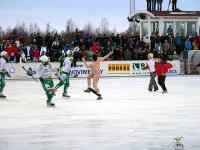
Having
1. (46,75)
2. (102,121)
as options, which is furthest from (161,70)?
(102,121)

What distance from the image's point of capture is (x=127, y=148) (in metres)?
10.8

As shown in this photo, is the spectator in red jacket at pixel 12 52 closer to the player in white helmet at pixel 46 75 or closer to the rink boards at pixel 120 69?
the rink boards at pixel 120 69

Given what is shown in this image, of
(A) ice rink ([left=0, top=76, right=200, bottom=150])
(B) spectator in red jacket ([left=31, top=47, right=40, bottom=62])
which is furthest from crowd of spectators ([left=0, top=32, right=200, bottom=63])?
(A) ice rink ([left=0, top=76, right=200, bottom=150])

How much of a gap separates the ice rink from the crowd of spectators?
10758 mm

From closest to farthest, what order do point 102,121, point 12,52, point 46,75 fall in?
point 102,121, point 46,75, point 12,52

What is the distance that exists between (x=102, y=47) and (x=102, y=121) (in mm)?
21638

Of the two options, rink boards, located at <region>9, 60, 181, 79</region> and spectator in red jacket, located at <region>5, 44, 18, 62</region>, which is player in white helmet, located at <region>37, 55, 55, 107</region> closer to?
spectator in red jacket, located at <region>5, 44, 18, 62</region>

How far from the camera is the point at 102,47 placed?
1425 inches

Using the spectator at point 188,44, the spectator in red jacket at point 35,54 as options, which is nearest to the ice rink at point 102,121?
the spectator in red jacket at point 35,54

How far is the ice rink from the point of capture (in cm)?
1138

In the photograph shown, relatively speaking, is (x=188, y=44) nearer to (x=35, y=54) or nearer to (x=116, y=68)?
(x=116, y=68)

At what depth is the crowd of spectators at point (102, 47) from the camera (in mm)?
34500

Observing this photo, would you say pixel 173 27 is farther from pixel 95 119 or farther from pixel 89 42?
pixel 95 119

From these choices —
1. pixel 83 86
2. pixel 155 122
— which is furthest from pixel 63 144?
pixel 83 86
